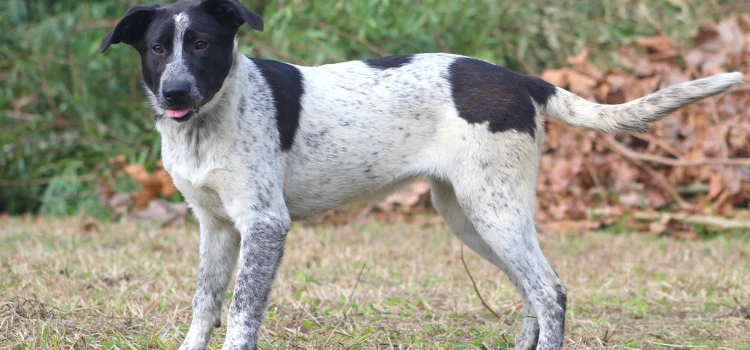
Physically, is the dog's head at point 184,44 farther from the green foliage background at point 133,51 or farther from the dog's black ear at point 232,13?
the green foliage background at point 133,51

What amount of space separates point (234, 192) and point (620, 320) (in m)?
2.03

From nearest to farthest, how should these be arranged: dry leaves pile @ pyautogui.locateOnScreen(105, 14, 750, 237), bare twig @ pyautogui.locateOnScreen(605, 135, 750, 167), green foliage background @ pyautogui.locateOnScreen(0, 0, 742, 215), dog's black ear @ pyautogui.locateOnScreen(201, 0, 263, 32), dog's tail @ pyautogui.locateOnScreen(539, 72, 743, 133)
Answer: dog's black ear @ pyautogui.locateOnScreen(201, 0, 263, 32) < dog's tail @ pyautogui.locateOnScreen(539, 72, 743, 133) < bare twig @ pyautogui.locateOnScreen(605, 135, 750, 167) < dry leaves pile @ pyautogui.locateOnScreen(105, 14, 750, 237) < green foliage background @ pyautogui.locateOnScreen(0, 0, 742, 215)

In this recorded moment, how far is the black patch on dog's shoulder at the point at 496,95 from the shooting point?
3.79m

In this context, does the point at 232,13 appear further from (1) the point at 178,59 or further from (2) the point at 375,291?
(2) the point at 375,291

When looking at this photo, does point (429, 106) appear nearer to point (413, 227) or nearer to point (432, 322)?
point (432, 322)

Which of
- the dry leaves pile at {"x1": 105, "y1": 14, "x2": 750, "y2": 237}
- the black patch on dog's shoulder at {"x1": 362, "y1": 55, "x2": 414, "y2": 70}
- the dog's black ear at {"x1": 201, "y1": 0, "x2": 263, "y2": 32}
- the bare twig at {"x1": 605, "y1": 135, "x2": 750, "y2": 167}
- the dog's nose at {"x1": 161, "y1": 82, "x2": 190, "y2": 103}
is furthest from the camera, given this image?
the dry leaves pile at {"x1": 105, "y1": 14, "x2": 750, "y2": 237}

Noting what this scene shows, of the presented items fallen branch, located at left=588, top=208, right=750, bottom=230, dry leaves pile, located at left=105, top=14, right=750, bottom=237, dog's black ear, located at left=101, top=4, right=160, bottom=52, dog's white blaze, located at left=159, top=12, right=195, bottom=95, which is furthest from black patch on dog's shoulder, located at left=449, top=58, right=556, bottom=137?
fallen branch, located at left=588, top=208, right=750, bottom=230

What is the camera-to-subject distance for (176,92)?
330 centimetres

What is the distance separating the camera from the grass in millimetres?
3783

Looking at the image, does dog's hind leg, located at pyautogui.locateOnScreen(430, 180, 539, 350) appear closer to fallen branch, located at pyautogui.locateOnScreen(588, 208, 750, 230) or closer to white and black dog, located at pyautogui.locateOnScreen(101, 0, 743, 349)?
white and black dog, located at pyautogui.locateOnScreen(101, 0, 743, 349)

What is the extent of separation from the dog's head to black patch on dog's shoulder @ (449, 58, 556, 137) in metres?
0.92

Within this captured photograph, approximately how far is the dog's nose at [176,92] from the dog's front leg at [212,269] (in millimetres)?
561

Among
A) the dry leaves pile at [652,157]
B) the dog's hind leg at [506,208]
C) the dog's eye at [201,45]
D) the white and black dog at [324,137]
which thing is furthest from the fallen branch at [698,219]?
the dog's eye at [201,45]

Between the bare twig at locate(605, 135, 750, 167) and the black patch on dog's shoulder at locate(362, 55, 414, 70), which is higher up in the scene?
the black patch on dog's shoulder at locate(362, 55, 414, 70)
